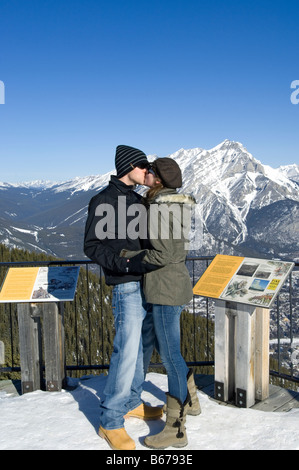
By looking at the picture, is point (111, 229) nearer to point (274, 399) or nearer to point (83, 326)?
point (274, 399)

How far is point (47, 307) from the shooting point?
4418 millimetres

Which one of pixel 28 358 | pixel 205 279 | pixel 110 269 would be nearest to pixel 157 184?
pixel 110 269

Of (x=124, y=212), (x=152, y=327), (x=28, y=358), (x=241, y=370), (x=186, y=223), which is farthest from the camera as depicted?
(x=28, y=358)

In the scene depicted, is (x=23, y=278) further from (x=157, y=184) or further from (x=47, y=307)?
(x=157, y=184)

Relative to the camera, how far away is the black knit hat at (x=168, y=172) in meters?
2.99

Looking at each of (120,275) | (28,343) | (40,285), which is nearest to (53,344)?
(28,343)

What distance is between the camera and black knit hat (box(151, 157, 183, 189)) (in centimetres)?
299

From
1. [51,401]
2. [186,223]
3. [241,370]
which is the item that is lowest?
[51,401]

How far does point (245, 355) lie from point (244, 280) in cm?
73

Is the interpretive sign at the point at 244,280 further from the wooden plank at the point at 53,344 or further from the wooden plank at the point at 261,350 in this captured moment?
→ the wooden plank at the point at 53,344

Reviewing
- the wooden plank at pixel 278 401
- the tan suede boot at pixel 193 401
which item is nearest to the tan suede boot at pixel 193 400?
the tan suede boot at pixel 193 401

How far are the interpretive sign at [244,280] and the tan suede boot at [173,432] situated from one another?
124cm

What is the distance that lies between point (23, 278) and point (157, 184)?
2299 mm

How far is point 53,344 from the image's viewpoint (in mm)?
4445
